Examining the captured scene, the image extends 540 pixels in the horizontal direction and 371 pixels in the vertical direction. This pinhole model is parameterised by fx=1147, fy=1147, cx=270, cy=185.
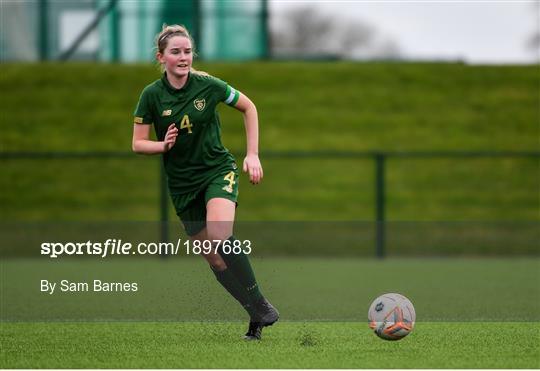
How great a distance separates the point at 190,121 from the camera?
24.6 ft

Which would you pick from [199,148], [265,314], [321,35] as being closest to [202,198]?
[199,148]

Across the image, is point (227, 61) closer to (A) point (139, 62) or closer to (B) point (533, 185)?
(A) point (139, 62)

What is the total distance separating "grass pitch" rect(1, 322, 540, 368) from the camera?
252 inches

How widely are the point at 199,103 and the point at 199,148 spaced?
0.29 m

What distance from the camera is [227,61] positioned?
23.8 meters

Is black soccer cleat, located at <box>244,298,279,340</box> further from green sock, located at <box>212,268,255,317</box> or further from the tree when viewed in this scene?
the tree

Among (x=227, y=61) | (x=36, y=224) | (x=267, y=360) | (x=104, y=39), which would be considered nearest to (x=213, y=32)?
(x=227, y=61)

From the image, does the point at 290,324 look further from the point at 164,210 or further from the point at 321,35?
the point at 321,35

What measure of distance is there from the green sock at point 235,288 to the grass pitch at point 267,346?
0.72ft

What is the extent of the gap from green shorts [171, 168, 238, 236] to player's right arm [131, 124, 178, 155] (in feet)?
1.44

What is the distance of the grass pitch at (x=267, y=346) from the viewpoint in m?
6.40
